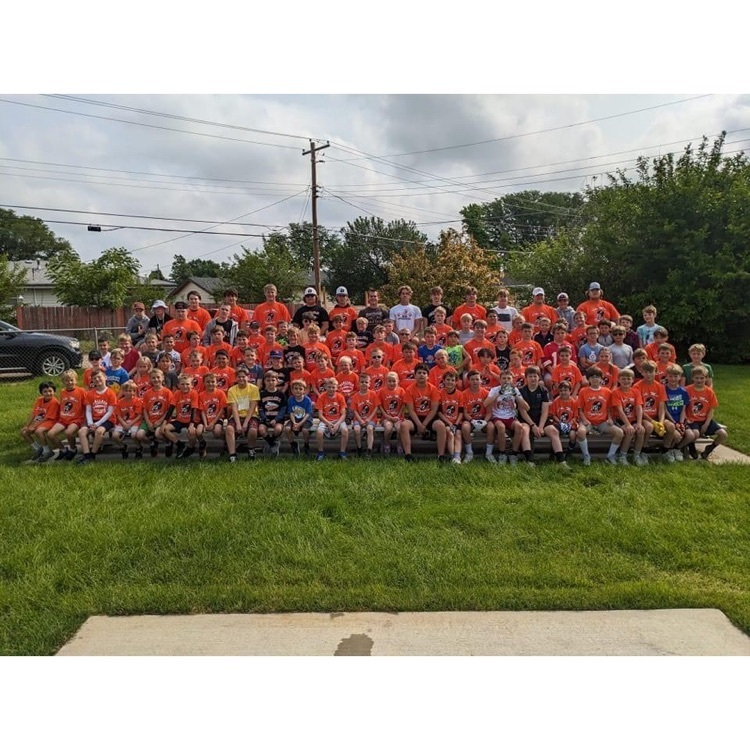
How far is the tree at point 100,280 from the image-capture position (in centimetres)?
2541

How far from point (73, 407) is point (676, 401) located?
7.49 meters

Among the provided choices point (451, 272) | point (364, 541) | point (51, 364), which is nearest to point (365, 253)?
point (451, 272)

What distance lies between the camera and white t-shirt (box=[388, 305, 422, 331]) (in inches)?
343

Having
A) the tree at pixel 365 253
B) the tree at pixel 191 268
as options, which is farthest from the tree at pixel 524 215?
the tree at pixel 191 268

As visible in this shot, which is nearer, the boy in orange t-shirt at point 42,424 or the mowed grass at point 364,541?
the mowed grass at point 364,541

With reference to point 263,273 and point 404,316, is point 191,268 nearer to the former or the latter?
point 263,273

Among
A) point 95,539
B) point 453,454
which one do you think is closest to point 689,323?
point 453,454

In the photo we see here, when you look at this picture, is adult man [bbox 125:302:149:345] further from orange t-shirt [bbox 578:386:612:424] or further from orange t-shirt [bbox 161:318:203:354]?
orange t-shirt [bbox 578:386:612:424]

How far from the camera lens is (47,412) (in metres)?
6.84

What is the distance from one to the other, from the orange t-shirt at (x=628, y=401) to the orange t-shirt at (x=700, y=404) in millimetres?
646

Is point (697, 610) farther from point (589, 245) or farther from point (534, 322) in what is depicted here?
point (589, 245)

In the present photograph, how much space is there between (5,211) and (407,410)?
7956 centimetres

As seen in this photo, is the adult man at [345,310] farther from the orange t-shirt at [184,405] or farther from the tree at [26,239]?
the tree at [26,239]

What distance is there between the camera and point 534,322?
27.5 feet
